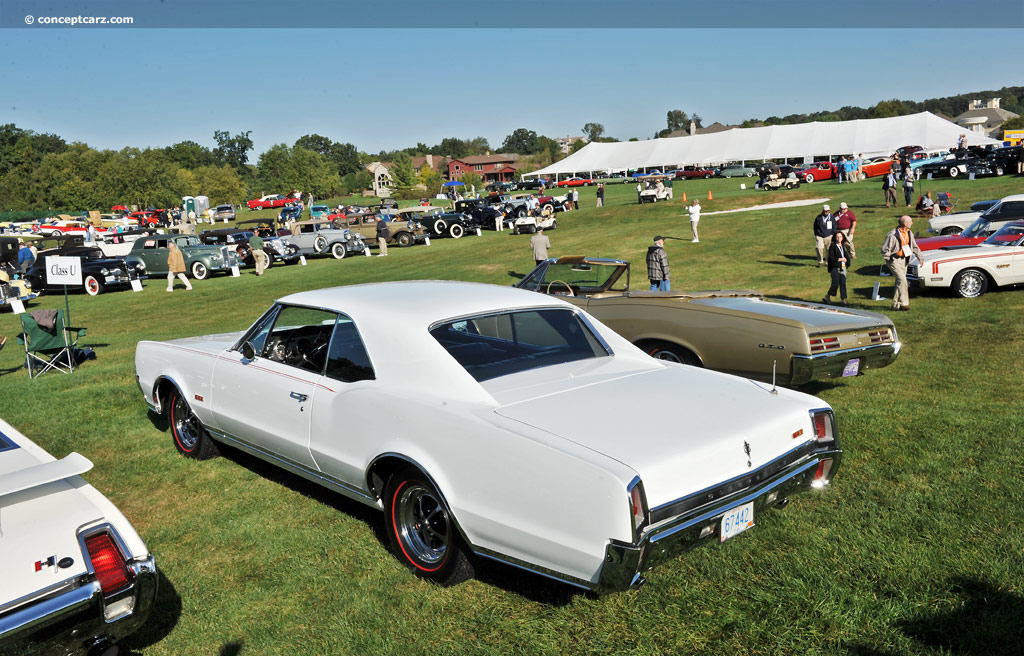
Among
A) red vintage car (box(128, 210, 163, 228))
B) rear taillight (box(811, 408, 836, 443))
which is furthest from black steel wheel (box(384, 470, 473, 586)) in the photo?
red vintage car (box(128, 210, 163, 228))

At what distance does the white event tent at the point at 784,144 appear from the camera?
5653cm

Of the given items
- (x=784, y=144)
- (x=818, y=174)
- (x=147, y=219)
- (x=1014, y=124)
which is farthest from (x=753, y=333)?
(x=1014, y=124)

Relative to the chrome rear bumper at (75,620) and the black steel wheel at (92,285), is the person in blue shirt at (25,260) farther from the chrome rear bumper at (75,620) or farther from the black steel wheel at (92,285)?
the chrome rear bumper at (75,620)

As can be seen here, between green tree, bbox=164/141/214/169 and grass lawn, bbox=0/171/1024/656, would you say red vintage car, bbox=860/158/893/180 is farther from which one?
green tree, bbox=164/141/214/169

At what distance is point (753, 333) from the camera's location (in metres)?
6.64

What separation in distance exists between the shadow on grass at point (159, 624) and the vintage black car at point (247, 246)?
79.1 ft

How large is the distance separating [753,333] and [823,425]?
8.52 ft

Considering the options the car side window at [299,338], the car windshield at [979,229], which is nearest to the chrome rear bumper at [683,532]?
the car side window at [299,338]

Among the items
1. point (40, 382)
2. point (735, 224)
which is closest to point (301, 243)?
point (735, 224)

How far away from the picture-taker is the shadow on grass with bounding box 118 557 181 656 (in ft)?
11.9

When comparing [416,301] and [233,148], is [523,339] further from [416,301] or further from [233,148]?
[233,148]

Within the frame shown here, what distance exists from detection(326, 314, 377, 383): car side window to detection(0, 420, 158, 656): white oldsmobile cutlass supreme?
59.0 inches

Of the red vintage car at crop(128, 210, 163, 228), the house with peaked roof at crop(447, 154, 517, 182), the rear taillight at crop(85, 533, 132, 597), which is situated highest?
the house with peaked roof at crop(447, 154, 517, 182)

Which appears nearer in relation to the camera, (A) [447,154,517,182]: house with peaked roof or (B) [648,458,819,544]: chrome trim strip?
(B) [648,458,819,544]: chrome trim strip
